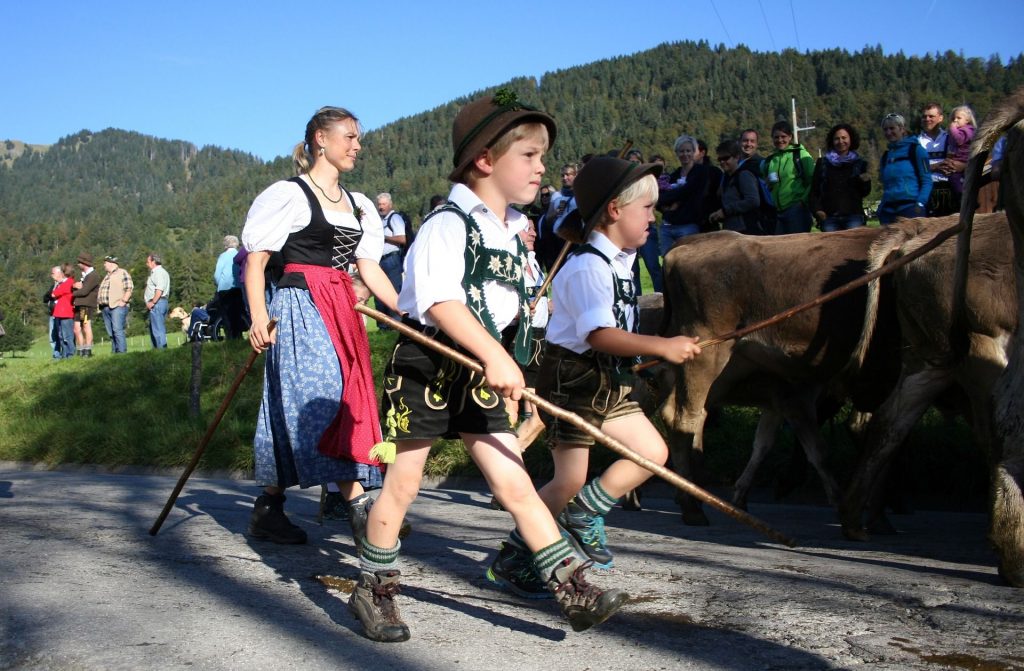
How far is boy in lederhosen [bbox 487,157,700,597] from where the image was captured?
4.20 meters

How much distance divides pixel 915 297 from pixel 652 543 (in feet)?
6.50

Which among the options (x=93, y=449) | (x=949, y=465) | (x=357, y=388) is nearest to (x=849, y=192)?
(x=949, y=465)

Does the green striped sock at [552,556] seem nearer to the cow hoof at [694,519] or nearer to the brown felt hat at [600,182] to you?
the brown felt hat at [600,182]

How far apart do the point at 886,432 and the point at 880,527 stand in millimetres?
614

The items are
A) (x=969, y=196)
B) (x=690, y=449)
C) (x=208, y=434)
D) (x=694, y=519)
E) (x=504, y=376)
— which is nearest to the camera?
(x=504, y=376)

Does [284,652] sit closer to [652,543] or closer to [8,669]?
[8,669]

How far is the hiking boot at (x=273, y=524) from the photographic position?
548 centimetres

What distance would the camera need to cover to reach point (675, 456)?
746cm

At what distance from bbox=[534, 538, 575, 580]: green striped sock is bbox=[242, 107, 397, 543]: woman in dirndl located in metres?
1.87

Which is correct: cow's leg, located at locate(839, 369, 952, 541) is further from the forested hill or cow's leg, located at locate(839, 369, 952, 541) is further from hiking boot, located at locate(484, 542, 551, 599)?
the forested hill

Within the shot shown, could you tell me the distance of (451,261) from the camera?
3.54m

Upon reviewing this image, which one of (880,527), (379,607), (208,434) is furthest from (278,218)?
(880,527)

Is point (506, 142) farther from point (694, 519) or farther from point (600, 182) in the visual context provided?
point (694, 519)

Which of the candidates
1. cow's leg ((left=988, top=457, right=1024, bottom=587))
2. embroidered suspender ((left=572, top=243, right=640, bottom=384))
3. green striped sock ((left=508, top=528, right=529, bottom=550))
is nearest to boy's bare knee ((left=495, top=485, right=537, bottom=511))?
green striped sock ((left=508, top=528, right=529, bottom=550))
